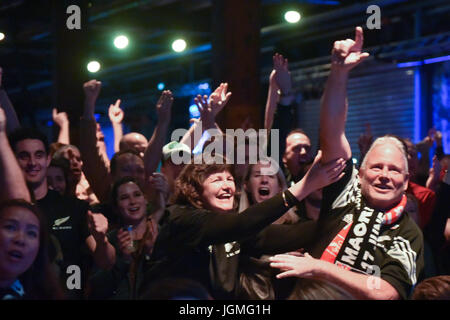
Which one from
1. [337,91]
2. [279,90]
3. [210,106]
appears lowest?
[337,91]

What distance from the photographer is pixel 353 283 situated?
2881 mm

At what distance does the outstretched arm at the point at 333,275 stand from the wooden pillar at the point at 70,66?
543 centimetres

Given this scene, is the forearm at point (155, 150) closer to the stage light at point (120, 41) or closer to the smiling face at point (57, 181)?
the smiling face at point (57, 181)

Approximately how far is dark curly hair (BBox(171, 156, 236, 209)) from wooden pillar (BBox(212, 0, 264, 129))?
1.87 meters

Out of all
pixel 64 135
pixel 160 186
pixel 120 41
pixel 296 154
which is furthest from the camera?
pixel 120 41

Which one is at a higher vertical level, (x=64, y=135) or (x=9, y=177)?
(x=64, y=135)

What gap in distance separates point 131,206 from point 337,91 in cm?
149

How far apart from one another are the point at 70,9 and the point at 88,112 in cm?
261

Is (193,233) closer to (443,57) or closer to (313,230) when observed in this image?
(313,230)

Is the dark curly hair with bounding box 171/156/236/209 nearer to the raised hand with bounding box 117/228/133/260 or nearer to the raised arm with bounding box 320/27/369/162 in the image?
the raised hand with bounding box 117/228/133/260

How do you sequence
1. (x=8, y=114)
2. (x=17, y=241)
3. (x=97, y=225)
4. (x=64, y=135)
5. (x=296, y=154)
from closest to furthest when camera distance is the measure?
1. (x=17, y=241)
2. (x=97, y=225)
3. (x=8, y=114)
4. (x=296, y=154)
5. (x=64, y=135)

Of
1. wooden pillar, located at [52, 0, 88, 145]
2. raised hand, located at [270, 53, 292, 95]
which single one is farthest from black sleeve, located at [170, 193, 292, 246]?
wooden pillar, located at [52, 0, 88, 145]

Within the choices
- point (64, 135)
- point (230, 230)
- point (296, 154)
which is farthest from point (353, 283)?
point (64, 135)

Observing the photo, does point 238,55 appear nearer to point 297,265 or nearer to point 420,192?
point 420,192
